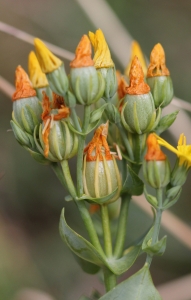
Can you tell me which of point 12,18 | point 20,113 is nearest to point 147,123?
point 20,113

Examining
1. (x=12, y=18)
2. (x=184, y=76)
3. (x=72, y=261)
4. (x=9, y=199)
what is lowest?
(x=72, y=261)

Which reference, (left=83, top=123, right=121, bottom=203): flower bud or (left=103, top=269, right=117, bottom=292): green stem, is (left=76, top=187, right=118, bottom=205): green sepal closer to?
(left=83, top=123, right=121, bottom=203): flower bud

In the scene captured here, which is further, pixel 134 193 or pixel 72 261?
pixel 72 261

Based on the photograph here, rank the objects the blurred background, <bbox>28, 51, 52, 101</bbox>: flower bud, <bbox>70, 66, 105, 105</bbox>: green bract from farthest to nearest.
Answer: the blurred background
<bbox>28, 51, 52, 101</bbox>: flower bud
<bbox>70, 66, 105, 105</bbox>: green bract

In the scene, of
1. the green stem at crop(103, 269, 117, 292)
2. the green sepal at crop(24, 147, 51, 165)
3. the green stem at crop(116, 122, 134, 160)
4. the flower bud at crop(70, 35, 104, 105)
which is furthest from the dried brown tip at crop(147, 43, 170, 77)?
the green stem at crop(103, 269, 117, 292)

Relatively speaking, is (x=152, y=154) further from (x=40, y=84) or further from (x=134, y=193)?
(x=40, y=84)

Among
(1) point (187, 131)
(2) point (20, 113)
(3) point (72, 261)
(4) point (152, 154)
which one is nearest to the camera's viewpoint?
(4) point (152, 154)

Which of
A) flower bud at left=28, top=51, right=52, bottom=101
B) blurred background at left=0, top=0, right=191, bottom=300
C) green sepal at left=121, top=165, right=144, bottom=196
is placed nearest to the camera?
green sepal at left=121, top=165, right=144, bottom=196
